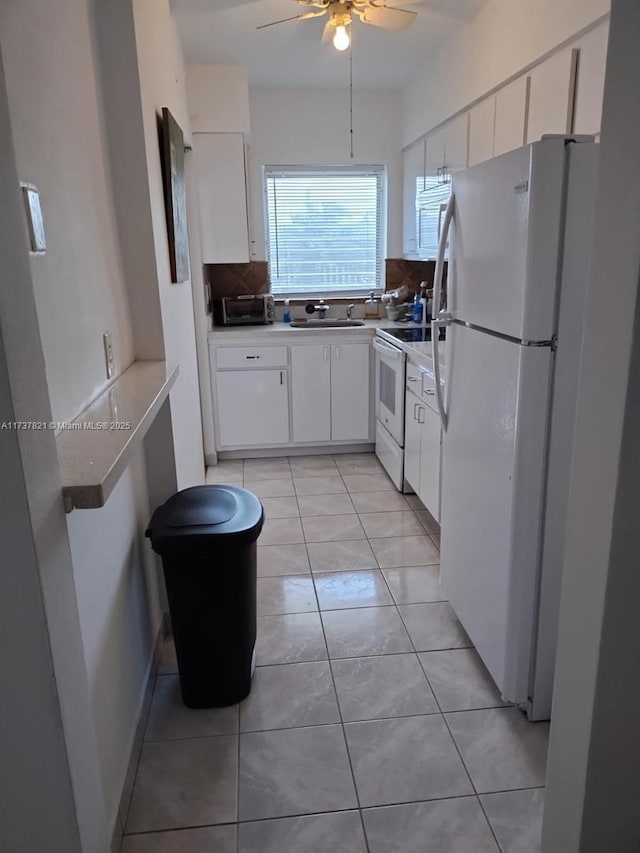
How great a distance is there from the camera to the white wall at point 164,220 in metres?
2.07

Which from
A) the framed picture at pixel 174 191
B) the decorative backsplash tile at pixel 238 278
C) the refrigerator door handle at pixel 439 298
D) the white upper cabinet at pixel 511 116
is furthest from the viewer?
the decorative backsplash tile at pixel 238 278

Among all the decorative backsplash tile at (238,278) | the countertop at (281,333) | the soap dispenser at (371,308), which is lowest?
the countertop at (281,333)

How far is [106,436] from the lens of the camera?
1339mm

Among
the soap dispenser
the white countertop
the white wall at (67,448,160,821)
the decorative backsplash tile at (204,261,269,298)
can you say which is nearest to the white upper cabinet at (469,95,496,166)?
the white countertop

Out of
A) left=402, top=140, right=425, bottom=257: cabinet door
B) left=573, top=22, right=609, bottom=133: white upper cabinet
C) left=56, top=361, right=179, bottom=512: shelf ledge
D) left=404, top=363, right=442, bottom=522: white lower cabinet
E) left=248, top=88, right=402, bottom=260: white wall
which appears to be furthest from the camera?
left=248, top=88, right=402, bottom=260: white wall

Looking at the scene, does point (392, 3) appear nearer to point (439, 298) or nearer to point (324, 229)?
point (439, 298)

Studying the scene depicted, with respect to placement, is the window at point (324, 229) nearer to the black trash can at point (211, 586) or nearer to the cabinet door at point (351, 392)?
the cabinet door at point (351, 392)

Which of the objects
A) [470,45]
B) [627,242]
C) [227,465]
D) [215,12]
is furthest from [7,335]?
[227,465]

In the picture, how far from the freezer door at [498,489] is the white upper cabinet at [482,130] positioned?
1.31m

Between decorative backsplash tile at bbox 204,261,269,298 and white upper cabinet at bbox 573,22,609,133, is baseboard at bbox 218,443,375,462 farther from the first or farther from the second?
white upper cabinet at bbox 573,22,609,133

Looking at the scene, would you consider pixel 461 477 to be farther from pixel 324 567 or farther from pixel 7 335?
pixel 7 335

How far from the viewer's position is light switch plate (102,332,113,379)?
1.78 m

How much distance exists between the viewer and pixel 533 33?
247 cm

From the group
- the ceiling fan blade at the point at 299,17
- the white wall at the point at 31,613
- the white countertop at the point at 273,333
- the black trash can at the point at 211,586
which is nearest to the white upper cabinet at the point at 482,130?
the ceiling fan blade at the point at 299,17
